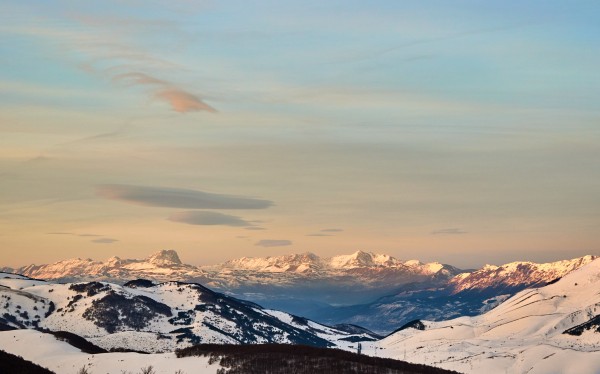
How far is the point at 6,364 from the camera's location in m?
148

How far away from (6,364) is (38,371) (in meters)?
5.28

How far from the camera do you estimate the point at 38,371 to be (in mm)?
150125
